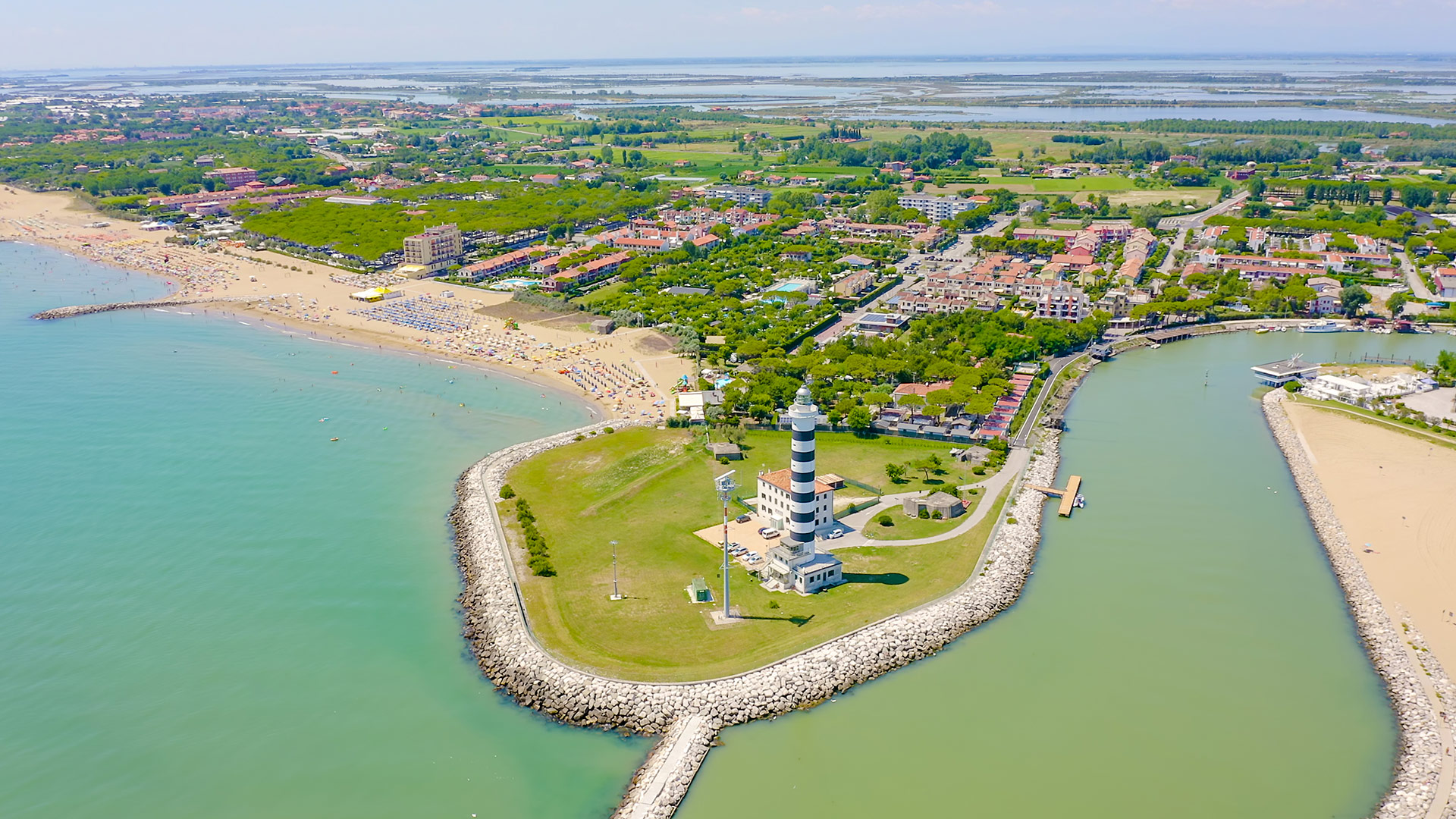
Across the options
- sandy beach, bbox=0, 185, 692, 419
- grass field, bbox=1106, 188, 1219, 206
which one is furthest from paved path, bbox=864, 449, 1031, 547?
grass field, bbox=1106, 188, 1219, 206

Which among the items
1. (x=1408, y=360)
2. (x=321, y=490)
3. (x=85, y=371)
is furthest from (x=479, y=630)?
(x=1408, y=360)

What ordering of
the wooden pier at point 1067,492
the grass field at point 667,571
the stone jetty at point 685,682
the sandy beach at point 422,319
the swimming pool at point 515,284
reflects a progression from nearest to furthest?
the stone jetty at point 685,682, the grass field at point 667,571, the wooden pier at point 1067,492, the sandy beach at point 422,319, the swimming pool at point 515,284

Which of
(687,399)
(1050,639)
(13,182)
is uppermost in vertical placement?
(13,182)

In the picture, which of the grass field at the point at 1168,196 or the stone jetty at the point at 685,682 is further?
the grass field at the point at 1168,196

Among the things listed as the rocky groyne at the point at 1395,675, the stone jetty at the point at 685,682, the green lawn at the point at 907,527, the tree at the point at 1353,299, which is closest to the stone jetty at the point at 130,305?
the stone jetty at the point at 685,682

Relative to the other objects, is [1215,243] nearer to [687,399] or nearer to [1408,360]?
[1408,360]

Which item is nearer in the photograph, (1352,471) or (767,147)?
(1352,471)

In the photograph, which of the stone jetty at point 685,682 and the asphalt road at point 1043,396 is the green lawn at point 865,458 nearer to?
the asphalt road at point 1043,396
